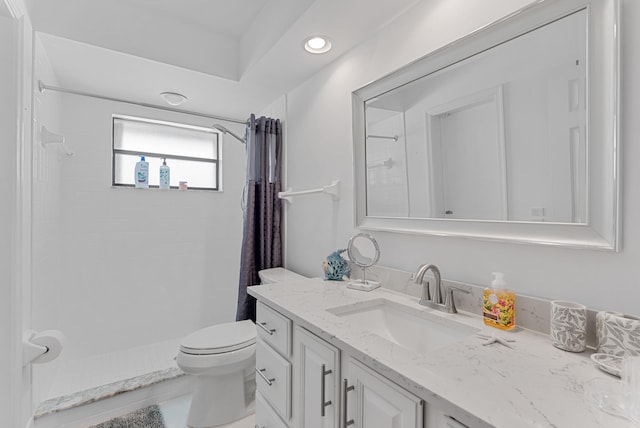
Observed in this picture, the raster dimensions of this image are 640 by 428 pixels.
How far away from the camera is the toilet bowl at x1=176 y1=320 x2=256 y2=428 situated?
5.72ft

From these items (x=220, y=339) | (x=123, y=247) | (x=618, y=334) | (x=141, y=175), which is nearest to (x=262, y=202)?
(x=220, y=339)

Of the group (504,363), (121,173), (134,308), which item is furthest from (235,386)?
(121,173)

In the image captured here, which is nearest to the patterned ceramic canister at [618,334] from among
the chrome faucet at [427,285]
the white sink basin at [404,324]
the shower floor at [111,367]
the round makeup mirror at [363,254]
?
the white sink basin at [404,324]

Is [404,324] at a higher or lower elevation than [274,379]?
higher

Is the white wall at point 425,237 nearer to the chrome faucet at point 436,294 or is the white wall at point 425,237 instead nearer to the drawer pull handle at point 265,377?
the chrome faucet at point 436,294

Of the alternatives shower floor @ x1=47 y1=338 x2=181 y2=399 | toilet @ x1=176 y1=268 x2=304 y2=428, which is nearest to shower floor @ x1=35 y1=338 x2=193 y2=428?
shower floor @ x1=47 y1=338 x2=181 y2=399

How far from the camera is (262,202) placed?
7.70 feet

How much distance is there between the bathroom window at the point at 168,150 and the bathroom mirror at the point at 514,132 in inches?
80.1

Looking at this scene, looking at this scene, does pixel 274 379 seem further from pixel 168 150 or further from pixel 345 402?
pixel 168 150

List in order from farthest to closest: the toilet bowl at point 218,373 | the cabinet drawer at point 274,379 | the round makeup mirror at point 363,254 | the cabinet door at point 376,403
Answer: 1. the toilet bowl at point 218,373
2. the round makeup mirror at point 363,254
3. the cabinet drawer at point 274,379
4. the cabinet door at point 376,403

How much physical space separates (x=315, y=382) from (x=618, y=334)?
801mm

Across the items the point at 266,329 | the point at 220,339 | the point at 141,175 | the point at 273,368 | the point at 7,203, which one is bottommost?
the point at 220,339

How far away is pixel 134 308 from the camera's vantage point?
256 centimetres

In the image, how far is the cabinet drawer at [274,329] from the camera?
3.81ft
